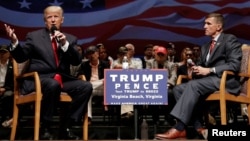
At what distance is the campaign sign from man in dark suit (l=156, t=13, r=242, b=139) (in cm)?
22

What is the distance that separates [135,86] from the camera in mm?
5668

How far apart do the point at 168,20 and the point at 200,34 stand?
0.49m

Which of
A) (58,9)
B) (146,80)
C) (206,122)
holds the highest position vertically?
(58,9)

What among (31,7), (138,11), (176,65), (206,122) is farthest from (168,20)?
(206,122)

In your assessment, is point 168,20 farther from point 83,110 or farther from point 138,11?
point 83,110

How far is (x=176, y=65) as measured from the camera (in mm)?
7840

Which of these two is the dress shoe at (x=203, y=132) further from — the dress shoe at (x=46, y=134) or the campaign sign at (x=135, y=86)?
the dress shoe at (x=46, y=134)

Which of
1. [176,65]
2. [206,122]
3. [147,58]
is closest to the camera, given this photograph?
[206,122]

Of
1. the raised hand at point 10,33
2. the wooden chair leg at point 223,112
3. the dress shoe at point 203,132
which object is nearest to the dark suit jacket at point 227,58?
the wooden chair leg at point 223,112

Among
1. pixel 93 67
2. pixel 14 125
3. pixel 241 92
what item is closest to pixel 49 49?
pixel 14 125

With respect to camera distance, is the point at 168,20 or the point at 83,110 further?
the point at 168,20

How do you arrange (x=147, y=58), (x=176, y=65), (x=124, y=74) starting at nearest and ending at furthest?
(x=124, y=74), (x=176, y=65), (x=147, y=58)

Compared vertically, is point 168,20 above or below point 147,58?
above

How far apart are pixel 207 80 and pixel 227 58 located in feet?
0.97
